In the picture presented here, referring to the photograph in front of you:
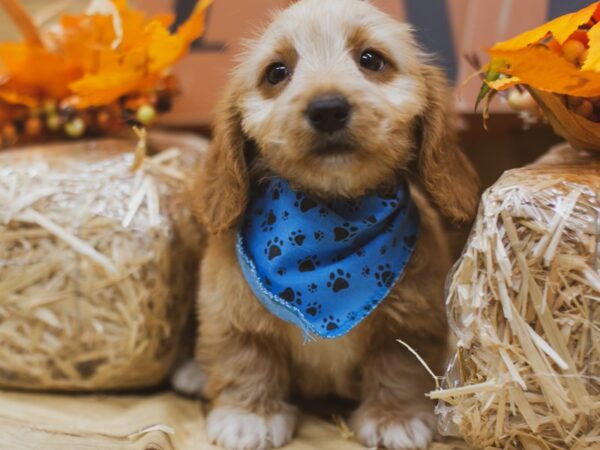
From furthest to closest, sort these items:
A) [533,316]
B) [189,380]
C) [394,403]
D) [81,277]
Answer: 1. [189,380]
2. [81,277]
3. [394,403]
4. [533,316]

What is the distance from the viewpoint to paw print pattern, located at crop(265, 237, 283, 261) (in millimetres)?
1581

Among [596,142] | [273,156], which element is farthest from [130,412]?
[596,142]

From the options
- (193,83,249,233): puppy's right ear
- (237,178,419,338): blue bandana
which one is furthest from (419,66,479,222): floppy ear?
(193,83,249,233): puppy's right ear

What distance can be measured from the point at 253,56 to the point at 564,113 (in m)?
0.71

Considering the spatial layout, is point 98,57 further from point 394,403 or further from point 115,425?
point 394,403

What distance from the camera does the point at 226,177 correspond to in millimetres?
1650

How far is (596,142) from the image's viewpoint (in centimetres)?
149

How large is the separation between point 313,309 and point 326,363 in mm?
201

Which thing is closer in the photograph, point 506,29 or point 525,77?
point 525,77

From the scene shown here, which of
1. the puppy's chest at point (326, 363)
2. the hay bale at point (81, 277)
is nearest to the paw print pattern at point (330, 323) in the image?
the puppy's chest at point (326, 363)

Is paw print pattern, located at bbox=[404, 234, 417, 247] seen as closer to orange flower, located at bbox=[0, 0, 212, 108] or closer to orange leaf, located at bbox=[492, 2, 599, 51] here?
orange leaf, located at bbox=[492, 2, 599, 51]

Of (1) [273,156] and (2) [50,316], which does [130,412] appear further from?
(1) [273,156]

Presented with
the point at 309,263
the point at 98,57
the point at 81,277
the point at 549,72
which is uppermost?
the point at 549,72

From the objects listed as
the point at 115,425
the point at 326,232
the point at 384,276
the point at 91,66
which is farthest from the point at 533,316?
the point at 91,66
